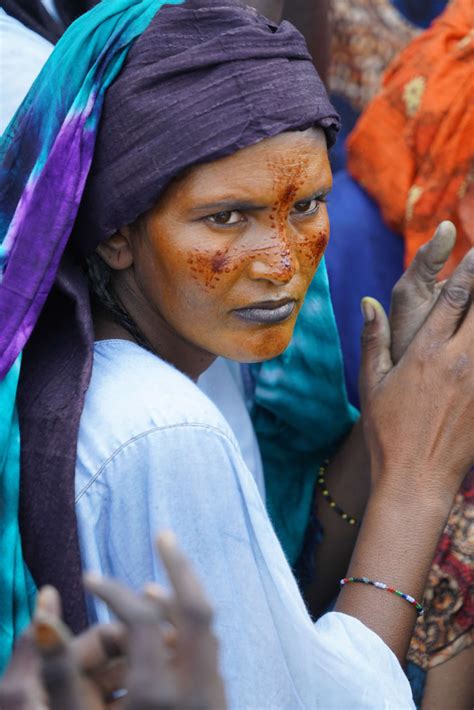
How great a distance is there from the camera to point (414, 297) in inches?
85.7

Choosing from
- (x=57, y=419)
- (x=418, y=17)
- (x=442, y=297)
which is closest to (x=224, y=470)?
(x=57, y=419)

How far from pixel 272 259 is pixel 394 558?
0.62 m

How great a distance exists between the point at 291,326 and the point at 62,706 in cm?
112

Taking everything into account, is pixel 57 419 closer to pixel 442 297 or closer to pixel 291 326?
pixel 291 326

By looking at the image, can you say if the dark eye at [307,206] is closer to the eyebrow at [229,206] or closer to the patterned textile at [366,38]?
the eyebrow at [229,206]

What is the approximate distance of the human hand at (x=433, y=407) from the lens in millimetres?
1987

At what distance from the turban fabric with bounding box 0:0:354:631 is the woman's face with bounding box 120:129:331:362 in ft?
0.14

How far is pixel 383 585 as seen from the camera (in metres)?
1.86

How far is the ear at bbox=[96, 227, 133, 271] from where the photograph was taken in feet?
5.87

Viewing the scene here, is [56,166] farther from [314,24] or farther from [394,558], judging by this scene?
[314,24]

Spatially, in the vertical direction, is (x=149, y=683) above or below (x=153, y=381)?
above

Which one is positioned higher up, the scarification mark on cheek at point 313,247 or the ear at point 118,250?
the scarification mark on cheek at point 313,247

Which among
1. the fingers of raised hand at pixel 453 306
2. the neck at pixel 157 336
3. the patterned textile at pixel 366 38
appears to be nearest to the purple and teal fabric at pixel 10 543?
the neck at pixel 157 336

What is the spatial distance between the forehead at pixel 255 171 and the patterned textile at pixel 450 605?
0.89 m
